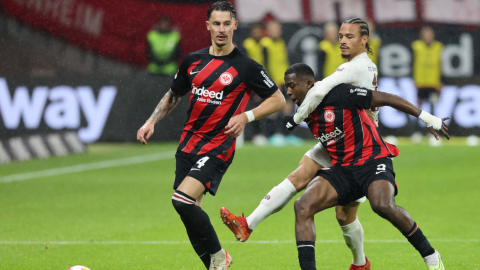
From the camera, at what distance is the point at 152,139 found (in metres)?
Result: 16.0

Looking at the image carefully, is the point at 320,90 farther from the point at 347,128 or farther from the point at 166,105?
the point at 166,105

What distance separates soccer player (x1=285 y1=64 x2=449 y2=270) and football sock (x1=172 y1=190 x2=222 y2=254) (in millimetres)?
680

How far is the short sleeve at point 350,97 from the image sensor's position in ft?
15.6

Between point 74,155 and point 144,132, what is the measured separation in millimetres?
9647

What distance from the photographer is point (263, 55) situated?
15.7 meters

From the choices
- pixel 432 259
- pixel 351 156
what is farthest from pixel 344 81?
pixel 432 259

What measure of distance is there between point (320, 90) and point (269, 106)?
431 mm

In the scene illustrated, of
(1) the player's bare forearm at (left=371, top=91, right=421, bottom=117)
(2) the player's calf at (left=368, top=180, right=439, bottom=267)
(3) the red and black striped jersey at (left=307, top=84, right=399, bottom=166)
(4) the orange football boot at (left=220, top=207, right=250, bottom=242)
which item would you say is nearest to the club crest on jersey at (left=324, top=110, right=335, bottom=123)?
(3) the red and black striped jersey at (left=307, top=84, right=399, bottom=166)

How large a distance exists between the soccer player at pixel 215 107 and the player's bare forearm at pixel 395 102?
0.73m

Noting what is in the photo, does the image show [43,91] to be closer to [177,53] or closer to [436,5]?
[177,53]

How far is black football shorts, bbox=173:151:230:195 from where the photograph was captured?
4898 mm

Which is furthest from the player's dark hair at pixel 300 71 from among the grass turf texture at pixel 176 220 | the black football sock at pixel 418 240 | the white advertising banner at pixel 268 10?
the white advertising banner at pixel 268 10

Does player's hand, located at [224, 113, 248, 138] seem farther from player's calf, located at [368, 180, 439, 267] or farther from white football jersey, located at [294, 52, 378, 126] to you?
player's calf, located at [368, 180, 439, 267]

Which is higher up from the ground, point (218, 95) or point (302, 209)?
point (218, 95)
